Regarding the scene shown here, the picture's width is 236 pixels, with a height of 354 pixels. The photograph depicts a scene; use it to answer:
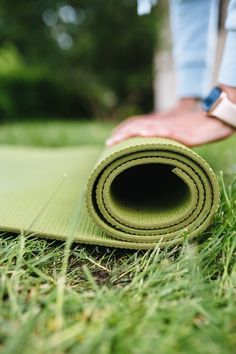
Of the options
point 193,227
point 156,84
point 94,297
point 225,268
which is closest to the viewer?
point 94,297

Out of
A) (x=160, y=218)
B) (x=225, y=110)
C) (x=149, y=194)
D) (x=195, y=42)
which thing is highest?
(x=195, y=42)

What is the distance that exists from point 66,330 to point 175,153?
57 cm

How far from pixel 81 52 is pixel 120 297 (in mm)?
7849

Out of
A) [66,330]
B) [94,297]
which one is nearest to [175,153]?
[94,297]

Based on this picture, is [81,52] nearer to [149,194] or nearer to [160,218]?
[149,194]

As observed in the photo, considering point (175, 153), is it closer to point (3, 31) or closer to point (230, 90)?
point (230, 90)

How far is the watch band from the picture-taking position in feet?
5.06

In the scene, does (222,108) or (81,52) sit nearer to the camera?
(222,108)

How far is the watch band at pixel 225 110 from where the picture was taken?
1542 millimetres

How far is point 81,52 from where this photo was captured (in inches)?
327

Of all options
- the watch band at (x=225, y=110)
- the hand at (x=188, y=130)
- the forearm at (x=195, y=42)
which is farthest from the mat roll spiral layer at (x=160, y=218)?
the forearm at (x=195, y=42)

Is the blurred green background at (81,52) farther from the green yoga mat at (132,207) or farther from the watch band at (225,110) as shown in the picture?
the green yoga mat at (132,207)

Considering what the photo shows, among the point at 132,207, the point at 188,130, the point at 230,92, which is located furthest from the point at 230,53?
the point at 132,207

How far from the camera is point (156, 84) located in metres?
9.54
